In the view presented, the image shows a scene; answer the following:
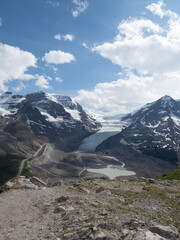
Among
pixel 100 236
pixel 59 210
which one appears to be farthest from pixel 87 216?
pixel 100 236

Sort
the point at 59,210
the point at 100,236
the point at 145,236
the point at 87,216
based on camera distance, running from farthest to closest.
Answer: the point at 59,210 → the point at 87,216 → the point at 100,236 → the point at 145,236

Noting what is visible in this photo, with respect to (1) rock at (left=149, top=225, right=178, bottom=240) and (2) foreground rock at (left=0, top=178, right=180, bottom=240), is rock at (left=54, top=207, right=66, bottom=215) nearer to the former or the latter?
(2) foreground rock at (left=0, top=178, right=180, bottom=240)

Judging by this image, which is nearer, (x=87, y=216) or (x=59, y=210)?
(x=87, y=216)

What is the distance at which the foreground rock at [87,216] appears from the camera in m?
13.7

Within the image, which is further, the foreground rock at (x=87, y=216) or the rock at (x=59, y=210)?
the rock at (x=59, y=210)

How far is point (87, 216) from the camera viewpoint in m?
18.2

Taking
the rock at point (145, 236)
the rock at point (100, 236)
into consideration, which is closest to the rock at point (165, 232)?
the rock at point (145, 236)

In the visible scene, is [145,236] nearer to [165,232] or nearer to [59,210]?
[165,232]

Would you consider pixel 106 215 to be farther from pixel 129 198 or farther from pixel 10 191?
pixel 10 191

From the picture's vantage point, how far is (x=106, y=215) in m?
18.0

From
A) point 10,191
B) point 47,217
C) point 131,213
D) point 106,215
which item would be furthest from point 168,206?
point 10,191

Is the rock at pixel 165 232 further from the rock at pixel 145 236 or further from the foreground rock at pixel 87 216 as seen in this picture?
the rock at pixel 145 236

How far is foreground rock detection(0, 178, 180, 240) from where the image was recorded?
13.7 metres

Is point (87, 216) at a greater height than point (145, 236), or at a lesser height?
lesser
